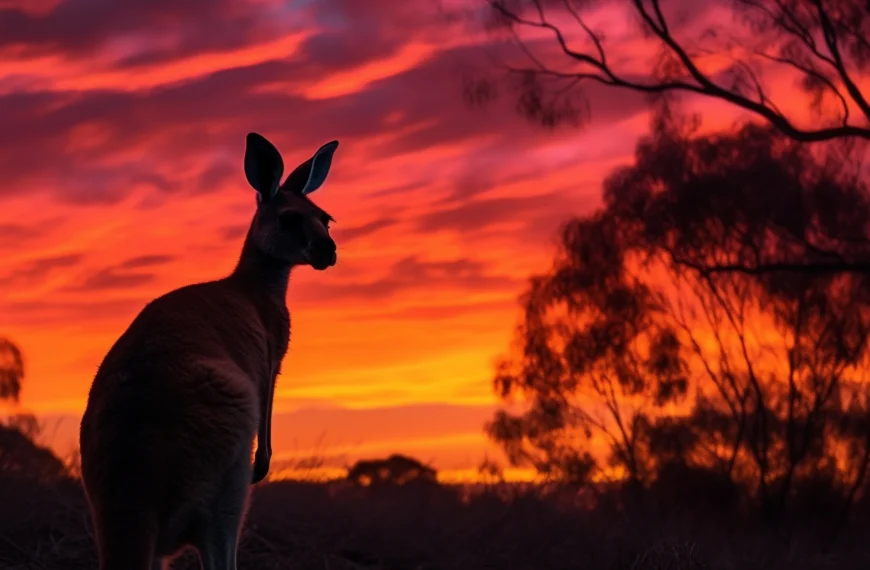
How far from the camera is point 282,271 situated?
23.7 ft

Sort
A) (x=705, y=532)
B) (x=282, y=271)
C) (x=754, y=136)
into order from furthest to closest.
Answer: (x=754, y=136) → (x=705, y=532) → (x=282, y=271)

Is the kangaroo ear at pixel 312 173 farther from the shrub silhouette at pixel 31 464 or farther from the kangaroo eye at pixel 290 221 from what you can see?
the shrub silhouette at pixel 31 464

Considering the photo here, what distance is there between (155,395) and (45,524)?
4596mm

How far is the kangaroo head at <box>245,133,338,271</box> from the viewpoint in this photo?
6895mm

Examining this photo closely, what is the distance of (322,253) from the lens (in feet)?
22.8

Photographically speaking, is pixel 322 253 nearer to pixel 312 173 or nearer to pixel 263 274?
pixel 263 274

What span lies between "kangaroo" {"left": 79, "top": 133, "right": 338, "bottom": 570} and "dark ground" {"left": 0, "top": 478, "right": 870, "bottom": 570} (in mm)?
3295

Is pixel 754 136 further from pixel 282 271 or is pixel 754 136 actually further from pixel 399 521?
pixel 282 271

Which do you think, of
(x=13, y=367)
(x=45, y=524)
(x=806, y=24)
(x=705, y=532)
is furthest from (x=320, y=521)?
(x=13, y=367)

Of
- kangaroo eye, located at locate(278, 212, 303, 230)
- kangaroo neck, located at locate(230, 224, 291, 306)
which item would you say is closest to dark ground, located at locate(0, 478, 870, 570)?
kangaroo neck, located at locate(230, 224, 291, 306)

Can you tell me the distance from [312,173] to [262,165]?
1.58 feet

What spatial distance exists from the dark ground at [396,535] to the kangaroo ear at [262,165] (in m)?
3.11

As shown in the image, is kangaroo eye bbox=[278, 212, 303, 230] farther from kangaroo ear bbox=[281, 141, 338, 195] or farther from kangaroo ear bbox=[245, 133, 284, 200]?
kangaroo ear bbox=[281, 141, 338, 195]

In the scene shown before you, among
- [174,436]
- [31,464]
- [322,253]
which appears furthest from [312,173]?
[31,464]
